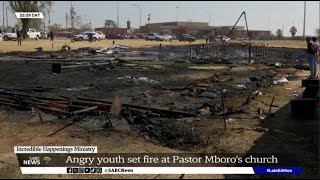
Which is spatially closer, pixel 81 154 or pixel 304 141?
pixel 81 154

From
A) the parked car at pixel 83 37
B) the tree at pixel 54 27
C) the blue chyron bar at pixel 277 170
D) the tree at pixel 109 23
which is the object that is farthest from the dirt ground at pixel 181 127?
the tree at pixel 109 23

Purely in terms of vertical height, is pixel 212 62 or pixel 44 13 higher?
pixel 44 13

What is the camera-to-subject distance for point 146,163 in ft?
27.0

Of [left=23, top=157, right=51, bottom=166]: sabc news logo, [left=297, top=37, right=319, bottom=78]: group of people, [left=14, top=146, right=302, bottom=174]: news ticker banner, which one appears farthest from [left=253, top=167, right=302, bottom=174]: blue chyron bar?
[left=297, top=37, right=319, bottom=78]: group of people

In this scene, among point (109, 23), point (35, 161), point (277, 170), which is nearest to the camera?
point (277, 170)

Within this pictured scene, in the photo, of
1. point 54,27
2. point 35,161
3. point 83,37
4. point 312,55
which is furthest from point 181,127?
point 54,27

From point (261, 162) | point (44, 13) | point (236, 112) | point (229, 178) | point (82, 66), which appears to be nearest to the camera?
point (229, 178)

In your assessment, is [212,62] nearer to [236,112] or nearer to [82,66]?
[82,66]

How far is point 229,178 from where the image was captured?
7344mm

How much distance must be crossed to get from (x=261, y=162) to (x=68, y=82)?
540 inches

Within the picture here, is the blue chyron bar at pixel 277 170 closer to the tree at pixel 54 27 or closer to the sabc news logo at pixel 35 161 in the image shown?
the sabc news logo at pixel 35 161

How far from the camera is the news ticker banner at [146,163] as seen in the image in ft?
25.3

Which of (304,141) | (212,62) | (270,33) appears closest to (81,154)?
(304,141)

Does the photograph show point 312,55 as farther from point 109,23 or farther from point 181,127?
point 109,23
